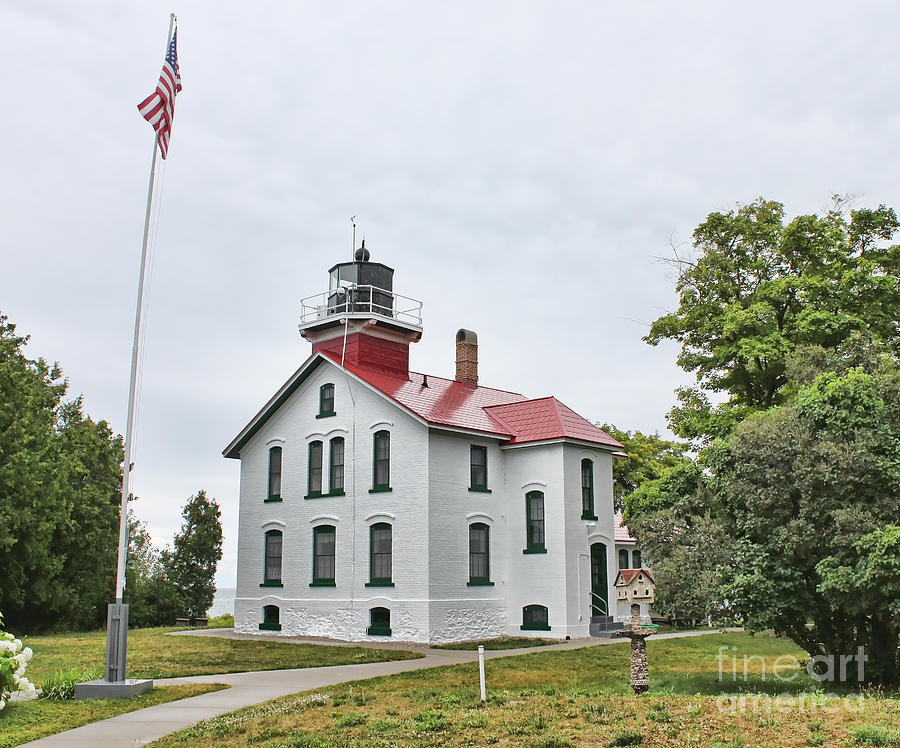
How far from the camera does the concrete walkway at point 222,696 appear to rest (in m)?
10.3

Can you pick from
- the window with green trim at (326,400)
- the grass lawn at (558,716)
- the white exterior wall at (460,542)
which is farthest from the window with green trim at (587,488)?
the grass lawn at (558,716)

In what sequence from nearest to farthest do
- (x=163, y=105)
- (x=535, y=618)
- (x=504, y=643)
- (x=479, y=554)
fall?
(x=163, y=105) → (x=504, y=643) → (x=535, y=618) → (x=479, y=554)

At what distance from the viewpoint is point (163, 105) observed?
580 inches

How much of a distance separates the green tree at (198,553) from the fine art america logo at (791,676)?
24644 millimetres

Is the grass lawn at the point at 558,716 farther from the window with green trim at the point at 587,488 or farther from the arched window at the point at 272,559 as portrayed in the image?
the arched window at the point at 272,559

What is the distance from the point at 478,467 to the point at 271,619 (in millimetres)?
8339

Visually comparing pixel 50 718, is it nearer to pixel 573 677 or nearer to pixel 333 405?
pixel 573 677

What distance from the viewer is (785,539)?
42.2 feet

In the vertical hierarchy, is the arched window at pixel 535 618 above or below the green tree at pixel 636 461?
below

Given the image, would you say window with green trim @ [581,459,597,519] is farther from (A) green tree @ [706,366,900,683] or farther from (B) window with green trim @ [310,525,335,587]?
(A) green tree @ [706,366,900,683]

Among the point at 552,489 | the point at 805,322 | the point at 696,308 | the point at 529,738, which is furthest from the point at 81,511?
→ the point at 529,738

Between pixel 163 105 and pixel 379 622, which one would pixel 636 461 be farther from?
pixel 163 105

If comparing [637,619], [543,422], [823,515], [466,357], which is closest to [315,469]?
[466,357]

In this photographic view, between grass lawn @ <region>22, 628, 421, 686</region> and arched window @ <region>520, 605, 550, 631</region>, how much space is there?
5.96m
